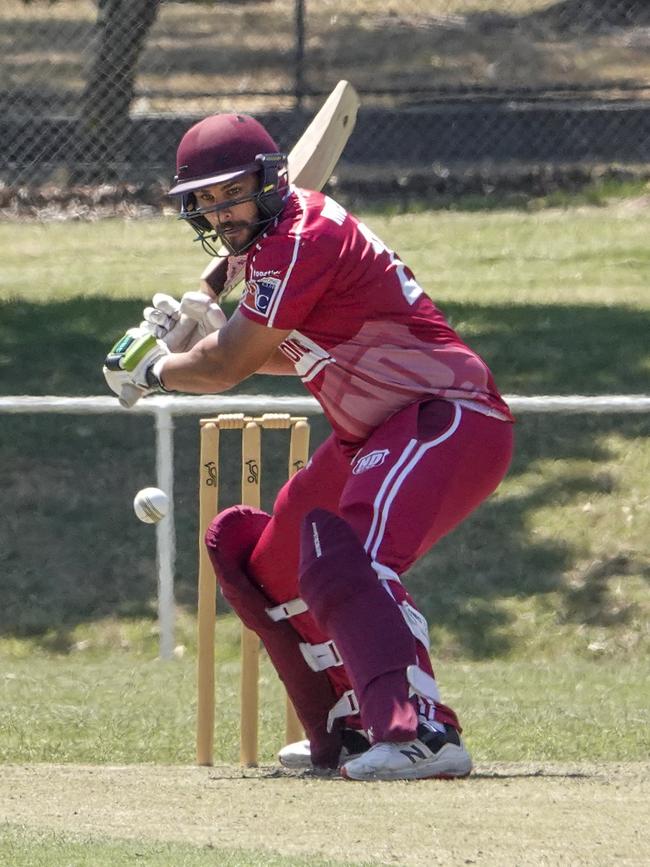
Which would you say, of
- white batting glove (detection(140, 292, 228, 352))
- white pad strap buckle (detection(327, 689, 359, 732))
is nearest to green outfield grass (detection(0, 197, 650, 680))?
white pad strap buckle (detection(327, 689, 359, 732))

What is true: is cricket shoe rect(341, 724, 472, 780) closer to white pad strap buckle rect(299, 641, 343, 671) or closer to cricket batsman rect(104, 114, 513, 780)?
cricket batsman rect(104, 114, 513, 780)

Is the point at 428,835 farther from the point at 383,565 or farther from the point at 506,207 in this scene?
the point at 506,207

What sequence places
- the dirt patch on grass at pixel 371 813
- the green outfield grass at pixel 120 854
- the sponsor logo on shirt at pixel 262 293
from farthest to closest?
the sponsor logo on shirt at pixel 262 293
the dirt patch on grass at pixel 371 813
the green outfield grass at pixel 120 854

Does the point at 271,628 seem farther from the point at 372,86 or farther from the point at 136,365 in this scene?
the point at 372,86

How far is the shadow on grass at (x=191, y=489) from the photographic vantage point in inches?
343

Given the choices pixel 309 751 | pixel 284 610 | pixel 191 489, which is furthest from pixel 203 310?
pixel 191 489

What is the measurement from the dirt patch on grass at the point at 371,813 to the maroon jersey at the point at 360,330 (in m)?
1.12

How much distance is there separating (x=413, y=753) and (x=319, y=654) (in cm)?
93

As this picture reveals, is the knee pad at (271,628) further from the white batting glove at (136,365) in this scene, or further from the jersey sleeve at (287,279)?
the jersey sleeve at (287,279)

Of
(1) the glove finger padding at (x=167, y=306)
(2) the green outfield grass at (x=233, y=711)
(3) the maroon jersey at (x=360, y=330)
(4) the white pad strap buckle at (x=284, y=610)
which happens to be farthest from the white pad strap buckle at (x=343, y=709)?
(1) the glove finger padding at (x=167, y=306)

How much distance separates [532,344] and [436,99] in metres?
4.58

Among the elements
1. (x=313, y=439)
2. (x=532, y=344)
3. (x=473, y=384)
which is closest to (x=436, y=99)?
(x=532, y=344)

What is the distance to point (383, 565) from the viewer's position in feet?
15.3

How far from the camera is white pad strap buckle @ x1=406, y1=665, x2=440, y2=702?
15.1 feet
